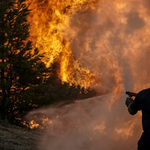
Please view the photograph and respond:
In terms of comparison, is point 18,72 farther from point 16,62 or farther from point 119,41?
point 119,41

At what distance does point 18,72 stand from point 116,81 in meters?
7.95

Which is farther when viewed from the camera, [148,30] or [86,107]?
[86,107]

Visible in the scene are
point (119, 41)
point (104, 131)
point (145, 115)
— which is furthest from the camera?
point (119, 41)

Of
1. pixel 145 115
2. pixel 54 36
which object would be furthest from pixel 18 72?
pixel 145 115

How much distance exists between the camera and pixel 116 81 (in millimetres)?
10633

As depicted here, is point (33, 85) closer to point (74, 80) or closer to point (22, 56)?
point (22, 56)

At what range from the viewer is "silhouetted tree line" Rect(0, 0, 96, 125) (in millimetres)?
16125

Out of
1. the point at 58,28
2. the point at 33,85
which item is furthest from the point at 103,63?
the point at 58,28

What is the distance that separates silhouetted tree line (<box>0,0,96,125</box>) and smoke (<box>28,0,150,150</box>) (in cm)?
492

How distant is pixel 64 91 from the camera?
2002cm

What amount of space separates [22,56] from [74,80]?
5359 mm

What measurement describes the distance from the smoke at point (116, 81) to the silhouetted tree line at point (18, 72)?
16.1ft

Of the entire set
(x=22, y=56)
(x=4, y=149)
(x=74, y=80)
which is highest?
(x=22, y=56)

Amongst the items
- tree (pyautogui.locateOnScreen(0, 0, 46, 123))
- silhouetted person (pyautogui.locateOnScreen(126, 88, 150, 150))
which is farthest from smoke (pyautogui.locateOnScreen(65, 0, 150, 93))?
silhouetted person (pyautogui.locateOnScreen(126, 88, 150, 150))
